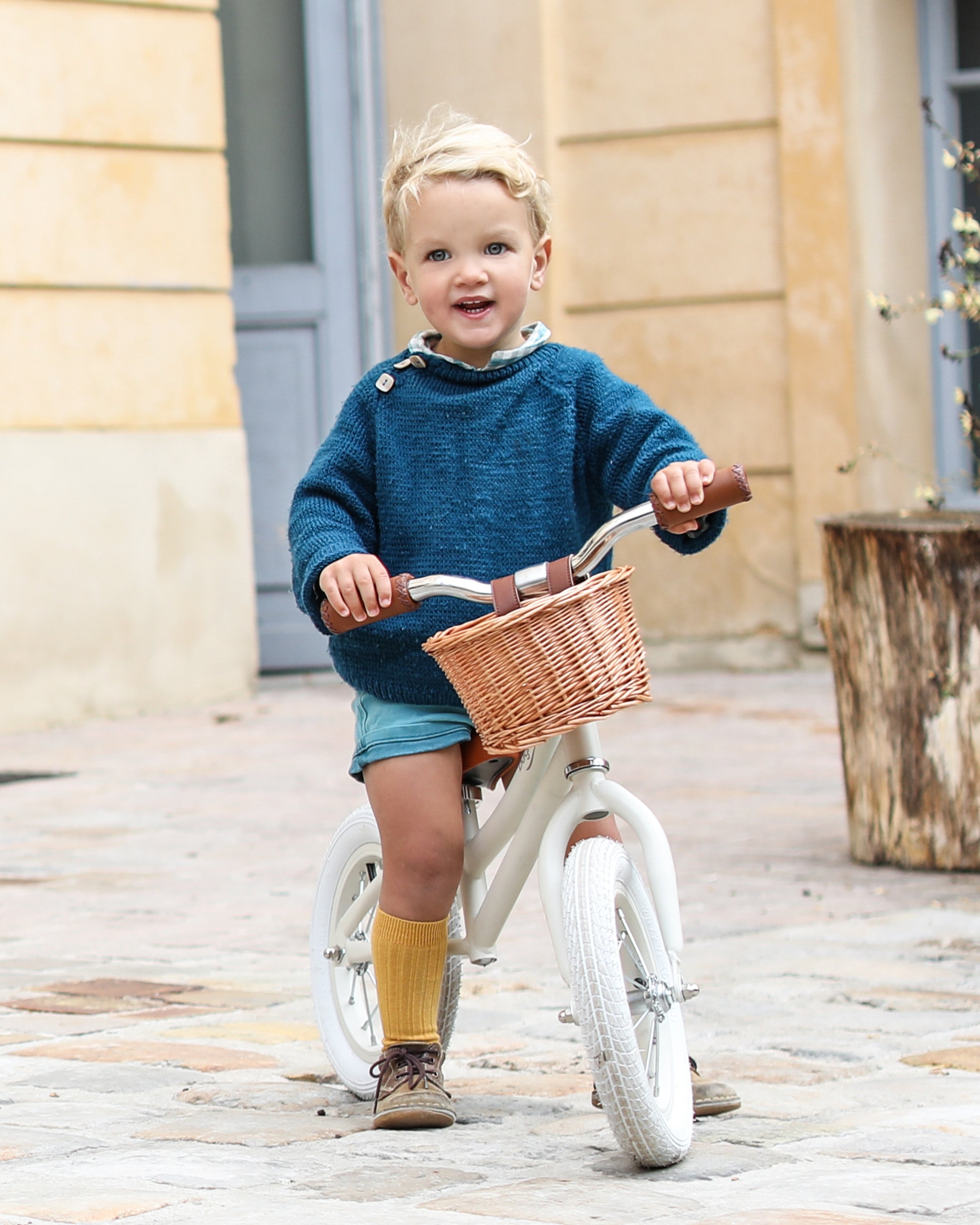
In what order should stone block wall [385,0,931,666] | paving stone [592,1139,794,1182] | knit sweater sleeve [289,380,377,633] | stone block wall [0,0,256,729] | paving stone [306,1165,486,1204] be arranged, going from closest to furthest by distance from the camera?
paving stone [306,1165,486,1204] < paving stone [592,1139,794,1182] < knit sweater sleeve [289,380,377,633] < stone block wall [0,0,256,729] < stone block wall [385,0,931,666]

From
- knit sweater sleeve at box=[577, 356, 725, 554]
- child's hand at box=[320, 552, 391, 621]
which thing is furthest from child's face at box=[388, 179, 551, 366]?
child's hand at box=[320, 552, 391, 621]

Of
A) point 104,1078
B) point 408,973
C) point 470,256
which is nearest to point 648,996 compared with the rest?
point 408,973

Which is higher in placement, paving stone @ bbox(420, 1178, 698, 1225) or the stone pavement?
paving stone @ bbox(420, 1178, 698, 1225)

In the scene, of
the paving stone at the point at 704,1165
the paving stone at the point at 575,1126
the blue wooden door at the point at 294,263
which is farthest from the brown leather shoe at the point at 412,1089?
the blue wooden door at the point at 294,263

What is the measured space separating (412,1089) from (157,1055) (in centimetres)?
67

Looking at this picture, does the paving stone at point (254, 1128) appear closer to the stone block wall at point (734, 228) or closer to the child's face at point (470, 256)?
the child's face at point (470, 256)

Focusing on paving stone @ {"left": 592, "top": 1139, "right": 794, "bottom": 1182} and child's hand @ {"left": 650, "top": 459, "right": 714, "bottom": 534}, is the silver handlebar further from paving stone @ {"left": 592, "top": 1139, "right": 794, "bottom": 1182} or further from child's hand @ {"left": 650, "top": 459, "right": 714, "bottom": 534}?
paving stone @ {"left": 592, "top": 1139, "right": 794, "bottom": 1182}

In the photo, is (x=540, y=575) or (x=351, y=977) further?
(x=351, y=977)

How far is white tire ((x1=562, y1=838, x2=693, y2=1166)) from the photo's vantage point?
8.77ft

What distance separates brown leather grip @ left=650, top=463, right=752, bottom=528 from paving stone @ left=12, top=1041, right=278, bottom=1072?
4.24 feet

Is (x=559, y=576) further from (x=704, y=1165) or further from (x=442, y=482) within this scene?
(x=704, y=1165)

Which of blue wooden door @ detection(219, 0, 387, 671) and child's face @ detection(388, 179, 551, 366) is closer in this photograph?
child's face @ detection(388, 179, 551, 366)

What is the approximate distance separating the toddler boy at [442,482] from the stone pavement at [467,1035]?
28cm

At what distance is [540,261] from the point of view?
10.2 feet
